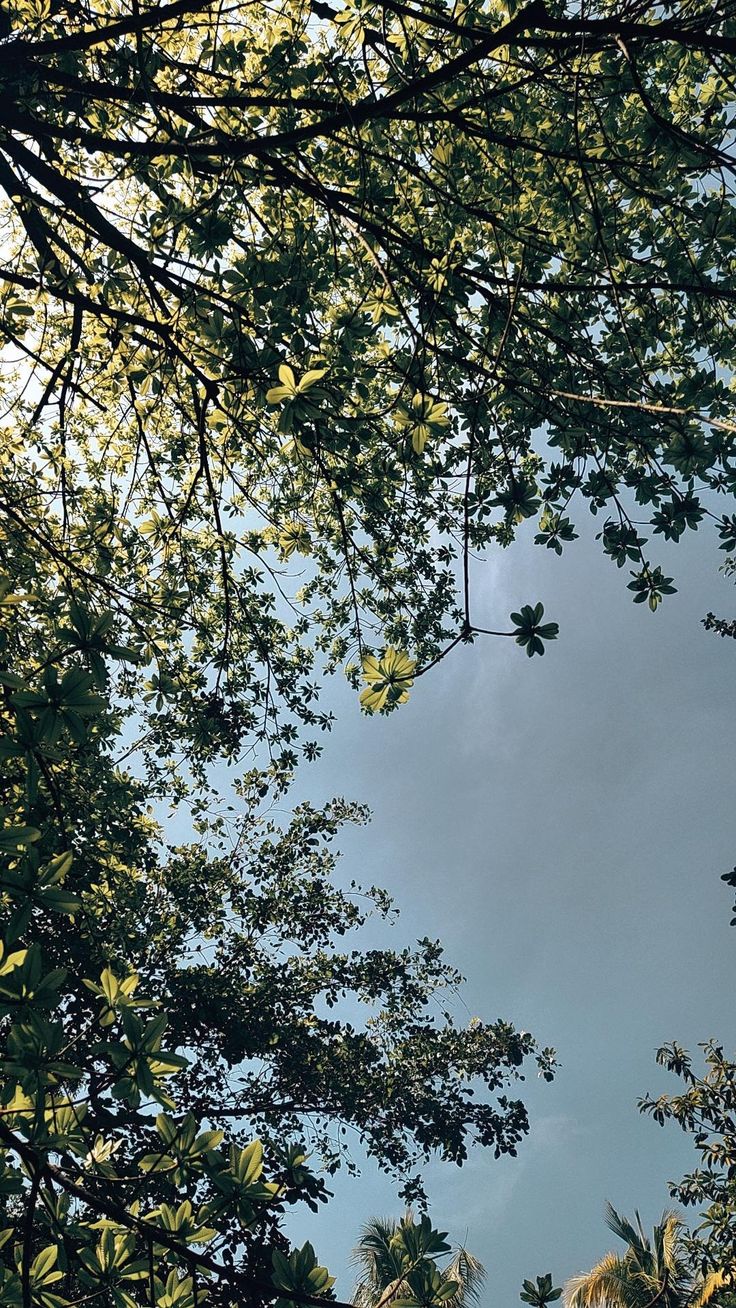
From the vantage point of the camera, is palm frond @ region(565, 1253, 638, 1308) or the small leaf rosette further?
palm frond @ region(565, 1253, 638, 1308)

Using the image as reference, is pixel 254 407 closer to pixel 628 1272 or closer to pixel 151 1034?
pixel 151 1034

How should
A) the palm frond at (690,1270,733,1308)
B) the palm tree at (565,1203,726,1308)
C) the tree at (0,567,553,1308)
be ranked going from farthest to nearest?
the palm tree at (565,1203,726,1308) → the palm frond at (690,1270,733,1308) → the tree at (0,567,553,1308)

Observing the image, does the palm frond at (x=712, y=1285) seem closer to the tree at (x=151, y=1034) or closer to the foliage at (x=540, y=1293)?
the tree at (x=151, y=1034)

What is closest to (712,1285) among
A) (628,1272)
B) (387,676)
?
(628,1272)

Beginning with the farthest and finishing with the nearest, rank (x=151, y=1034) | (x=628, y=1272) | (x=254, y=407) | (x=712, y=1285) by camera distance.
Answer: (x=628, y=1272)
(x=712, y=1285)
(x=254, y=407)
(x=151, y=1034)

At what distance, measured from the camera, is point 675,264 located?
4918mm

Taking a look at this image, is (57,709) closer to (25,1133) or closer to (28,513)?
(25,1133)

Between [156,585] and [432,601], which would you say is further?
[432,601]

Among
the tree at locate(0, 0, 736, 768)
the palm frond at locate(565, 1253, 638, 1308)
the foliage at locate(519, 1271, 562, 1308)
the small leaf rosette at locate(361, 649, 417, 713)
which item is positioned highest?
the tree at locate(0, 0, 736, 768)

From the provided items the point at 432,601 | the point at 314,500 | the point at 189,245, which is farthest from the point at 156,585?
the point at 189,245

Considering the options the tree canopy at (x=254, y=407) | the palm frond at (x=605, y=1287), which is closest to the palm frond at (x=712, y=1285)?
the tree canopy at (x=254, y=407)

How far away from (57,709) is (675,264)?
466 centimetres

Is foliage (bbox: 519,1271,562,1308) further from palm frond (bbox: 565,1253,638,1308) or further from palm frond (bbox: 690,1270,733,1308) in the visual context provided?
palm frond (bbox: 565,1253,638,1308)

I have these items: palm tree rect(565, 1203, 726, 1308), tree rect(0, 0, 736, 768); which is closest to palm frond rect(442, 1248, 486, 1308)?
palm tree rect(565, 1203, 726, 1308)
